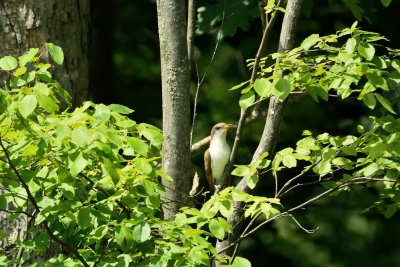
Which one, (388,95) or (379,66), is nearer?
(379,66)

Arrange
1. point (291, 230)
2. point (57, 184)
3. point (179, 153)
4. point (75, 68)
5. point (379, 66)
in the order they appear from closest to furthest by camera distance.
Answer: point (57, 184) → point (379, 66) → point (179, 153) → point (75, 68) → point (291, 230)

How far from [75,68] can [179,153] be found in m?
1.28

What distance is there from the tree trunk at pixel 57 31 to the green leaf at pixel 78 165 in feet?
6.58

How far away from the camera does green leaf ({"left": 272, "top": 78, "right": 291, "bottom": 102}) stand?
343cm

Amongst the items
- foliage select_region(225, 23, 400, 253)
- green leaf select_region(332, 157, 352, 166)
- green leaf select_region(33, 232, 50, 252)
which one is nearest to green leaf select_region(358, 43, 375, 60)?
foliage select_region(225, 23, 400, 253)

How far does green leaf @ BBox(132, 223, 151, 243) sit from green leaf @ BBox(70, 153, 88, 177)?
34cm

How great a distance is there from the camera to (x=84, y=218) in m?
3.32

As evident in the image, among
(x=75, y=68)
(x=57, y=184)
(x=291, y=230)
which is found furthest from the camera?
(x=291, y=230)

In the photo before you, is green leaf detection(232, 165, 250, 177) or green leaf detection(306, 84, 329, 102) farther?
green leaf detection(232, 165, 250, 177)

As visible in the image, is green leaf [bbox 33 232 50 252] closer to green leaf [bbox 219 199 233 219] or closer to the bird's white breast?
green leaf [bbox 219 199 233 219]

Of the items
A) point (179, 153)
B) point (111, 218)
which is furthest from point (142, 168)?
point (179, 153)

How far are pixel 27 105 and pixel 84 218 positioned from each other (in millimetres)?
562

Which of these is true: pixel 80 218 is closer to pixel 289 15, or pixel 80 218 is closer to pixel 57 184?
pixel 57 184

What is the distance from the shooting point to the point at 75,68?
520cm
